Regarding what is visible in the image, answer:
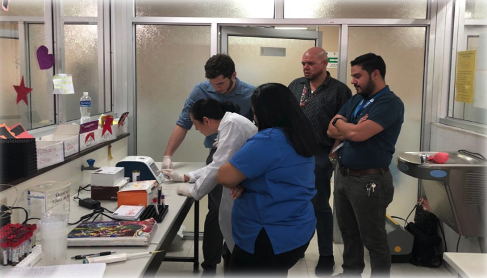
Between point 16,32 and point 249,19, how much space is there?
5.86 feet

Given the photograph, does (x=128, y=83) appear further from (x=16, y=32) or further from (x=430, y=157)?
(x=430, y=157)

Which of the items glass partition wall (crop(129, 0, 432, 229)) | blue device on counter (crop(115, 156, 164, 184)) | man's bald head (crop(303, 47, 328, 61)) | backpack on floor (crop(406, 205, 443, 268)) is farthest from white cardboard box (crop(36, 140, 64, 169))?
backpack on floor (crop(406, 205, 443, 268))

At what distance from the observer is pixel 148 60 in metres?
3.72

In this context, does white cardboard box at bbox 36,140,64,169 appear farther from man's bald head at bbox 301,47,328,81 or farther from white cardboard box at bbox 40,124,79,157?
man's bald head at bbox 301,47,328,81

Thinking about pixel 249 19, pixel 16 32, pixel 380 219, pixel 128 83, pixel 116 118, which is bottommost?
pixel 380 219

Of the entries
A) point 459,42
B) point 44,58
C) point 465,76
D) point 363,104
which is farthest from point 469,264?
point 459,42

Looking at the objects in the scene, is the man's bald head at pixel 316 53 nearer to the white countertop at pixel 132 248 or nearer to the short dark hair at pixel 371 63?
the short dark hair at pixel 371 63

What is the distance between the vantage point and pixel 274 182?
1.71m

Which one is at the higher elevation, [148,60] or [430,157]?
[148,60]

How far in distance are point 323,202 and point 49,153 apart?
186 centimetres

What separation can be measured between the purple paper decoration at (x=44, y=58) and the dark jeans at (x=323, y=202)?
1.79m

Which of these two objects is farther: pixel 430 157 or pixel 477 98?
pixel 477 98

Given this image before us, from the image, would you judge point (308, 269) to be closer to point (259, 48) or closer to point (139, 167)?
point (139, 167)

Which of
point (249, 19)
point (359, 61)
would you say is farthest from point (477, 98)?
point (249, 19)
